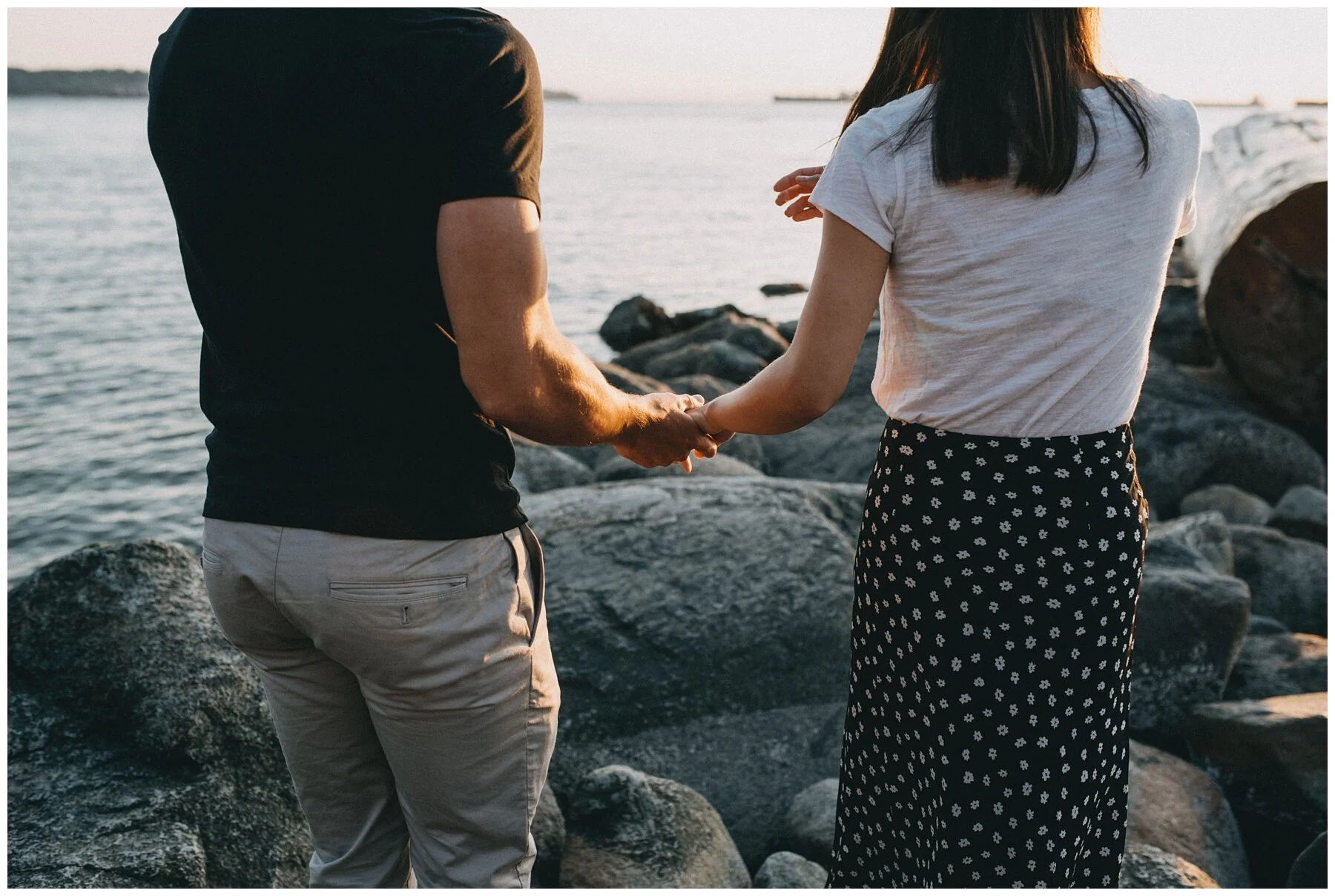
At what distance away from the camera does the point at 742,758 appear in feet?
13.4

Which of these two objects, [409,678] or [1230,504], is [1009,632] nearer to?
[409,678]

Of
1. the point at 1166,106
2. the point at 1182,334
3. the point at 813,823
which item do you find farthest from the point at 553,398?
the point at 1182,334

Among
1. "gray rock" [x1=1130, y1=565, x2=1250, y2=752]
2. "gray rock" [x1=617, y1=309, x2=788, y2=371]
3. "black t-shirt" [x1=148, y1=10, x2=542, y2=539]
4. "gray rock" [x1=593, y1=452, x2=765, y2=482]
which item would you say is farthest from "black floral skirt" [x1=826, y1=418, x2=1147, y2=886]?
"gray rock" [x1=617, y1=309, x2=788, y2=371]

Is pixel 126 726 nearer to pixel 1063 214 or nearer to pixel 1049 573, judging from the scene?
pixel 1049 573

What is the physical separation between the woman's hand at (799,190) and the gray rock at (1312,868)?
2285 mm

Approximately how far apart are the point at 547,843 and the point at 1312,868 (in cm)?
217

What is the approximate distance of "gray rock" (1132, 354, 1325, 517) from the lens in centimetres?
770

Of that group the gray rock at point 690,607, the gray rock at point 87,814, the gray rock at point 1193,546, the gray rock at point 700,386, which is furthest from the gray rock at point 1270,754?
the gray rock at point 700,386

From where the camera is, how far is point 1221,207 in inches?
358

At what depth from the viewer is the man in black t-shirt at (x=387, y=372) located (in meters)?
1.80

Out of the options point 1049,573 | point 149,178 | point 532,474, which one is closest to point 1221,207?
point 532,474

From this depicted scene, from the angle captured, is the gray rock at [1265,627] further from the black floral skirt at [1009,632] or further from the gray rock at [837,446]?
the black floral skirt at [1009,632]

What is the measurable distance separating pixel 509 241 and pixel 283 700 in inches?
42.5

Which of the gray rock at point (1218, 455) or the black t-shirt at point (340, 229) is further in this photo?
the gray rock at point (1218, 455)
